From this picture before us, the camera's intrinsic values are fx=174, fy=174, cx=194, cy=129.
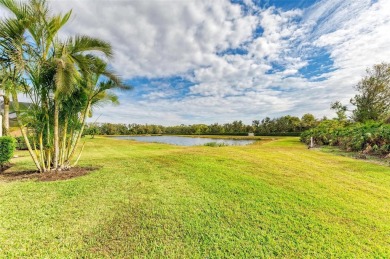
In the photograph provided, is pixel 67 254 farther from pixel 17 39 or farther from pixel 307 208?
pixel 17 39

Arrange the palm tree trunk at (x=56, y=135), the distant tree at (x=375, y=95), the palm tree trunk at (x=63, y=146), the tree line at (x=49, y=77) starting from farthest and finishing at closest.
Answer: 1. the distant tree at (x=375, y=95)
2. the palm tree trunk at (x=63, y=146)
3. the palm tree trunk at (x=56, y=135)
4. the tree line at (x=49, y=77)

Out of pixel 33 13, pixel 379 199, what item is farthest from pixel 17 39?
pixel 379 199

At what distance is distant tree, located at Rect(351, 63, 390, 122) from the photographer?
71.0 ft

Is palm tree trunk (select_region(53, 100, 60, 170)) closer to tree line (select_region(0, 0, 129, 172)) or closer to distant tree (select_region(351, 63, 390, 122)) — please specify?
tree line (select_region(0, 0, 129, 172))

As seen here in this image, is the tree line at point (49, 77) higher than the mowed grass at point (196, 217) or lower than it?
higher

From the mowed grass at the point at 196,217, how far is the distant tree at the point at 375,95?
25.3m

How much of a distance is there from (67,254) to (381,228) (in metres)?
4.70

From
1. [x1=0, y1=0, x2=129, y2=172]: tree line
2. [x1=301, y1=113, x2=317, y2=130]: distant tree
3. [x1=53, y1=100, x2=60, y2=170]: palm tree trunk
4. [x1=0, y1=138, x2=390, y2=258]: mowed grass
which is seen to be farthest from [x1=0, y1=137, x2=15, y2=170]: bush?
[x1=301, y1=113, x2=317, y2=130]: distant tree

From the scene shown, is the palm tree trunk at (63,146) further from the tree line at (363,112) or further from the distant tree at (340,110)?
the distant tree at (340,110)

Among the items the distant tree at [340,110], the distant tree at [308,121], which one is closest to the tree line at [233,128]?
the distant tree at [308,121]

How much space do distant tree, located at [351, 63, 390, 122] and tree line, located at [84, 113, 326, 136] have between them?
1779 centimetres

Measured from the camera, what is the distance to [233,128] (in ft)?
221

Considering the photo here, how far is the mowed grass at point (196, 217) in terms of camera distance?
2330mm

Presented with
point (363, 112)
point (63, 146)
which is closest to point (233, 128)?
point (363, 112)
